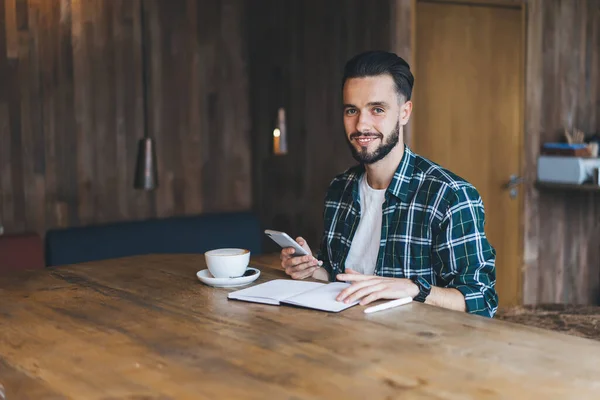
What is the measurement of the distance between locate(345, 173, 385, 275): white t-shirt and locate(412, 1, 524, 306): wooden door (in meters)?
1.91

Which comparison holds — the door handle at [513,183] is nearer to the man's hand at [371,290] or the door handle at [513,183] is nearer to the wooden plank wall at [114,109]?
the wooden plank wall at [114,109]

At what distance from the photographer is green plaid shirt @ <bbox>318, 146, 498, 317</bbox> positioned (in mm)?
2287

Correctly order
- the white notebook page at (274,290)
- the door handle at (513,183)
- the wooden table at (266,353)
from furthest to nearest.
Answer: the door handle at (513,183) < the white notebook page at (274,290) < the wooden table at (266,353)

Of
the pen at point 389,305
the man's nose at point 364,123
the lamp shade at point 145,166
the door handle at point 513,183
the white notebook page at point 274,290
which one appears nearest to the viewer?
the pen at point 389,305

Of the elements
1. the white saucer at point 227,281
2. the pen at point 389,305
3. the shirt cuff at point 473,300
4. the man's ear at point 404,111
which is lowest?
the shirt cuff at point 473,300

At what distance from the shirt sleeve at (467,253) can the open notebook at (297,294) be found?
37cm

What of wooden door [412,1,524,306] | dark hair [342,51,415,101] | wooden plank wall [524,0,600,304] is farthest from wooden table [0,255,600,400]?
wooden plank wall [524,0,600,304]

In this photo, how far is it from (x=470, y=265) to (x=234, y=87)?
9.53 ft

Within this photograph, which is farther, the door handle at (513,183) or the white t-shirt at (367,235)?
the door handle at (513,183)

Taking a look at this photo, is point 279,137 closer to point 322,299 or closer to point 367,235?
point 367,235

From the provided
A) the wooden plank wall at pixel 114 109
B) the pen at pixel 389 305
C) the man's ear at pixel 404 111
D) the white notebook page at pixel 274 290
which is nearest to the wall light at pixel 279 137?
the wooden plank wall at pixel 114 109

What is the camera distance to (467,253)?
2301 millimetres

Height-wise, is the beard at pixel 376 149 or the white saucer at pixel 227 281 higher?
the beard at pixel 376 149

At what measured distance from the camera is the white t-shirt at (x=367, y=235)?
2604 mm
